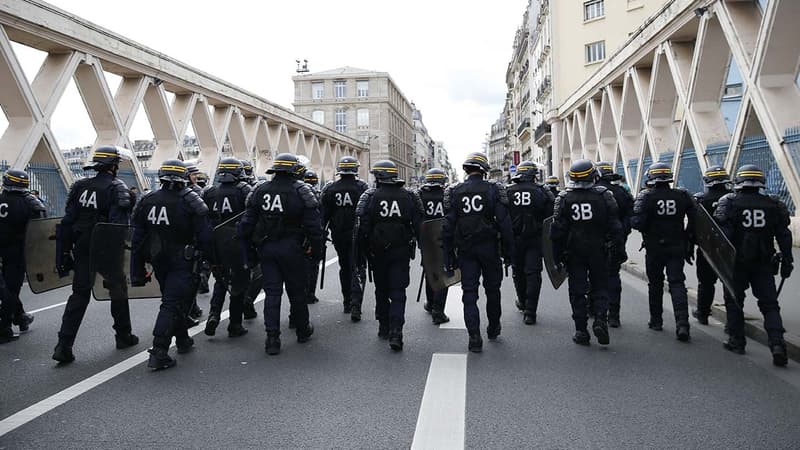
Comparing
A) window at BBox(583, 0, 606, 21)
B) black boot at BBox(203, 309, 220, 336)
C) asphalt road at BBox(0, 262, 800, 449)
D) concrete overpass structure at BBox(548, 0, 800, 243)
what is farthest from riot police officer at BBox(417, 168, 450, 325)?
window at BBox(583, 0, 606, 21)

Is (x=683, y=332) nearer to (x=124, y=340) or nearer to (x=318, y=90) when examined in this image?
(x=124, y=340)

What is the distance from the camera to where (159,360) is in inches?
186

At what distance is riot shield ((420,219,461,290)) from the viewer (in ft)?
19.8

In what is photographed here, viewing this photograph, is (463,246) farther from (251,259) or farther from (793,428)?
(793,428)

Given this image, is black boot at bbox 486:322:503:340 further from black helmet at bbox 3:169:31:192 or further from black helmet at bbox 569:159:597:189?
black helmet at bbox 3:169:31:192

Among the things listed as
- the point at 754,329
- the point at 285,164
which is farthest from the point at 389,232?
the point at 754,329

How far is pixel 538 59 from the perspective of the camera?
45.9 metres

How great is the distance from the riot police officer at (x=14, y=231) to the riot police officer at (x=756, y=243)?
7.23 m

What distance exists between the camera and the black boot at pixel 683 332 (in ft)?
18.0

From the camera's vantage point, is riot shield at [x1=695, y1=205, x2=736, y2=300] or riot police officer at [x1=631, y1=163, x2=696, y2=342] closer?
riot shield at [x1=695, y1=205, x2=736, y2=300]

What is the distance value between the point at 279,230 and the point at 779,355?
14.9 ft

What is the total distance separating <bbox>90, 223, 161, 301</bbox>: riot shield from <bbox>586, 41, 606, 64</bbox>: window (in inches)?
1394

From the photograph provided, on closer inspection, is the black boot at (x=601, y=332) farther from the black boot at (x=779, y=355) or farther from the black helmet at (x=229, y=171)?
the black helmet at (x=229, y=171)

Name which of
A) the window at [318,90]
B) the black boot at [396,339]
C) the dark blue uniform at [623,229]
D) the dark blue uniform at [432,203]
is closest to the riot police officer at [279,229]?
the black boot at [396,339]
